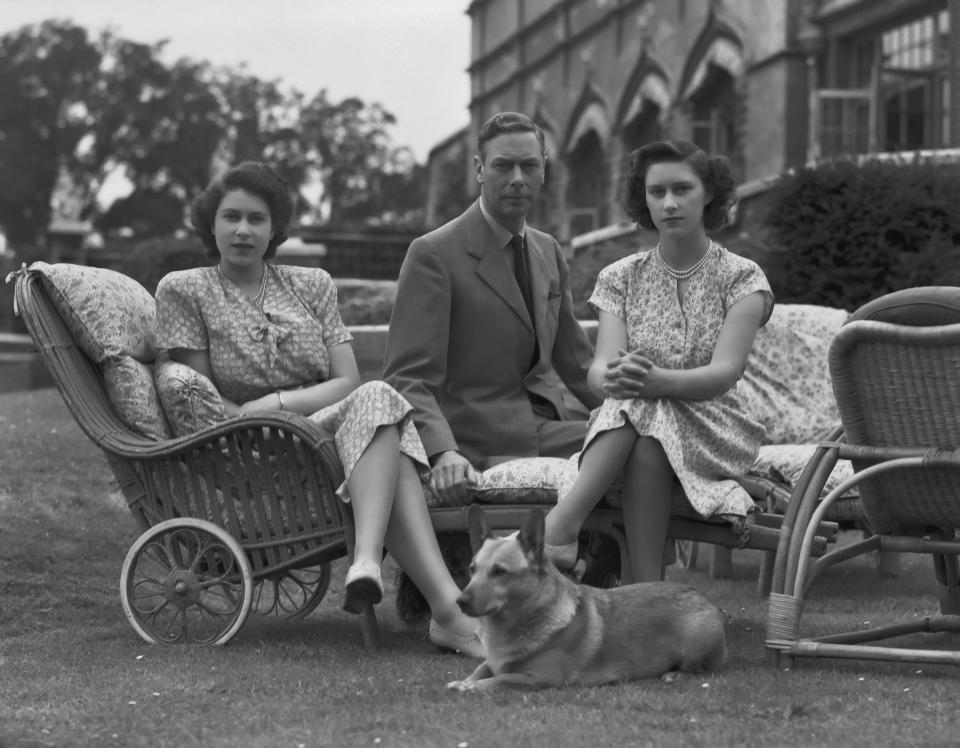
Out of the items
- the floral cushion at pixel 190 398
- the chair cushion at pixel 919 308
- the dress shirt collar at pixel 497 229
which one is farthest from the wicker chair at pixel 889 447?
the floral cushion at pixel 190 398

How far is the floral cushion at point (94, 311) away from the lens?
17.5 feet

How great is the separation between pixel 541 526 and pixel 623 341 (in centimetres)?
119

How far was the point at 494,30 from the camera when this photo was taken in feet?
117

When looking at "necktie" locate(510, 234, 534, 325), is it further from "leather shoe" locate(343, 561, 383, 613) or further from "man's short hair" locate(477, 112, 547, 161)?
"leather shoe" locate(343, 561, 383, 613)

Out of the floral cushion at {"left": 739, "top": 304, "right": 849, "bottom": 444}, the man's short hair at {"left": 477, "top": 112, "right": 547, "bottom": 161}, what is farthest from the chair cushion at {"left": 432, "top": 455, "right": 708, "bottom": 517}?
the floral cushion at {"left": 739, "top": 304, "right": 849, "bottom": 444}

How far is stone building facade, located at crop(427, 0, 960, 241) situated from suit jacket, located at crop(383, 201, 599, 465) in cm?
1016

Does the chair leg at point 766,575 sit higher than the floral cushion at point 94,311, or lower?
lower

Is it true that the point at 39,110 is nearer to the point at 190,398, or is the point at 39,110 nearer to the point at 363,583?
the point at 190,398

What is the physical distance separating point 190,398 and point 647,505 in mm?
1640

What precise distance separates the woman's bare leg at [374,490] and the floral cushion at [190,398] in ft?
2.19

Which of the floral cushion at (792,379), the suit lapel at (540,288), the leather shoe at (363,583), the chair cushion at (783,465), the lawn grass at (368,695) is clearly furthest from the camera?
the floral cushion at (792,379)

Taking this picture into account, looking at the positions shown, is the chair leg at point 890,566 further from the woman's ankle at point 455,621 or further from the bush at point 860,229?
the bush at point 860,229

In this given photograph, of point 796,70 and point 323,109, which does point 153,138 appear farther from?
point 796,70

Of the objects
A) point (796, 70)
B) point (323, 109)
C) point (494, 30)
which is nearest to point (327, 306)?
point (796, 70)
